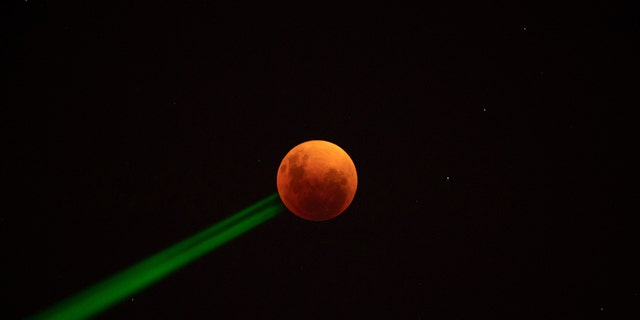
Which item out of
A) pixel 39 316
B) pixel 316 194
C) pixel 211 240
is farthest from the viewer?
pixel 211 240

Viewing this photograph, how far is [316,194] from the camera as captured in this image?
3732 mm

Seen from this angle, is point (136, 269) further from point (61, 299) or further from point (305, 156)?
point (305, 156)

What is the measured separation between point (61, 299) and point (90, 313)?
276mm

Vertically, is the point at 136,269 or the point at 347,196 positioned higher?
the point at 136,269

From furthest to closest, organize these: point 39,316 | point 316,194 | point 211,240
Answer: point 211,240
point 39,316
point 316,194

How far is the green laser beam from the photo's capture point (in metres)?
4.41

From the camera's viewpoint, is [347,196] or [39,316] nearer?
[347,196]

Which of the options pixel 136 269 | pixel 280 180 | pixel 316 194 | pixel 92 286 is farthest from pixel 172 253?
pixel 316 194

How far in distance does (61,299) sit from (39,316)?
8.9 inches

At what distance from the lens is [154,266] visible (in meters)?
4.55

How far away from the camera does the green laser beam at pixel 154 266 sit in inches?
174

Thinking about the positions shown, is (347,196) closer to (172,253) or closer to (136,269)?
(172,253)

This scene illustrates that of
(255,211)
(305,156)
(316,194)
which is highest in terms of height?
(255,211)

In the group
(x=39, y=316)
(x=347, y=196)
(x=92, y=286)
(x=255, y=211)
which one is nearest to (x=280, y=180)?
(x=347, y=196)
